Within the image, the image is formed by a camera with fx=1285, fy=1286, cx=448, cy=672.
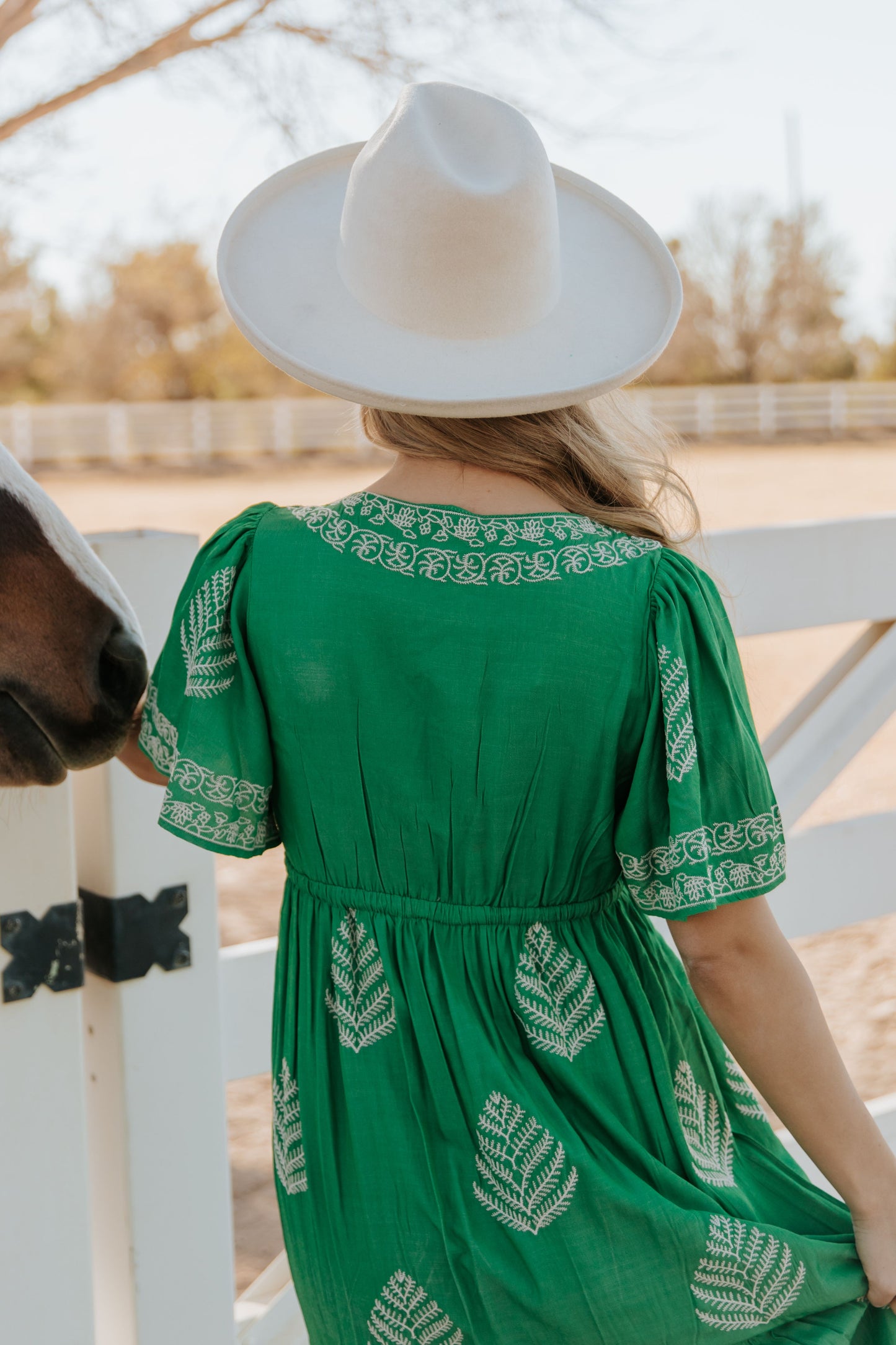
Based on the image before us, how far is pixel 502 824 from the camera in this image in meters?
1.02

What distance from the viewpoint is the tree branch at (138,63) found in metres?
6.81

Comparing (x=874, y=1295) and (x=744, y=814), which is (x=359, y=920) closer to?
(x=744, y=814)

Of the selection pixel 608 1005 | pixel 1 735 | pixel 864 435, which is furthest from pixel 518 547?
pixel 864 435

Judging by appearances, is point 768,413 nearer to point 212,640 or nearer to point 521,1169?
point 212,640

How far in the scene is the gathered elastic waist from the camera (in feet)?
3.43

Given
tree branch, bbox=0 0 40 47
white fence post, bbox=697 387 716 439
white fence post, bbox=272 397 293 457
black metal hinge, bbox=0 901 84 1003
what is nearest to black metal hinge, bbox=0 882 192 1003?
black metal hinge, bbox=0 901 84 1003

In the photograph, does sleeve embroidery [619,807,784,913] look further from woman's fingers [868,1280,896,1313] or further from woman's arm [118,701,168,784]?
woman's arm [118,701,168,784]

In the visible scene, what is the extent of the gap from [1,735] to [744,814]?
0.63 meters

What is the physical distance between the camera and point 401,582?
1007 mm

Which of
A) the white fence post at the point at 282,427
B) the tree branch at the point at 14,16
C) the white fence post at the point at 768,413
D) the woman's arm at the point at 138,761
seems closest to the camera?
the woman's arm at the point at 138,761

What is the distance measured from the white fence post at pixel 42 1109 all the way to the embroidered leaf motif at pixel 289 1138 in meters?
0.27

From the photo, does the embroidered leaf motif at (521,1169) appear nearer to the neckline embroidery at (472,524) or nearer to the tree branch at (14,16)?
the neckline embroidery at (472,524)

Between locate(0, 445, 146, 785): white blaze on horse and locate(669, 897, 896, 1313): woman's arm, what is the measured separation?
538 millimetres

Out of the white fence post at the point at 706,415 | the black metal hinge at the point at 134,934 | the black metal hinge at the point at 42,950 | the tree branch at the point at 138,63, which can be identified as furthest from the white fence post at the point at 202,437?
the black metal hinge at the point at 42,950
